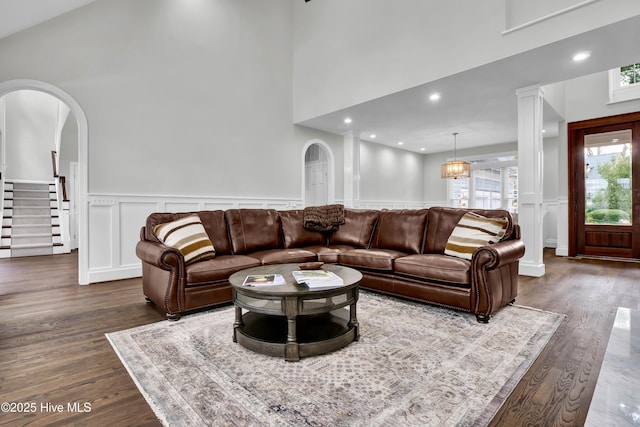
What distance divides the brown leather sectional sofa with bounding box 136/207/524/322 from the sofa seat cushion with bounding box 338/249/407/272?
0.01 metres

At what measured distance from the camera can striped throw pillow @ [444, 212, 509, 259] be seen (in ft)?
9.55

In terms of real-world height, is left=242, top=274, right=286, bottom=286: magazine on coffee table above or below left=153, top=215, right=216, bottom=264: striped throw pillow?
below

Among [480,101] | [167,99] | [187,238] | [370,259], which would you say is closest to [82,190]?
[167,99]

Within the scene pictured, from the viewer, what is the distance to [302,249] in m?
3.81

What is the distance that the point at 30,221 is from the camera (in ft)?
22.0

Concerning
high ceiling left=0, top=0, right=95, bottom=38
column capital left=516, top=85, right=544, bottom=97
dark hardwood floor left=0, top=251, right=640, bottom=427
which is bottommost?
dark hardwood floor left=0, top=251, right=640, bottom=427

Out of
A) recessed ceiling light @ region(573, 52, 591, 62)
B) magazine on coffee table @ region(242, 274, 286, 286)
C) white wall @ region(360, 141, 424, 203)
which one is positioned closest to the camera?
magazine on coffee table @ region(242, 274, 286, 286)

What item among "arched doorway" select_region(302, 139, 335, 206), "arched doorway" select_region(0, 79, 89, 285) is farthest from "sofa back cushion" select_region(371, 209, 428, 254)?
"arched doorway" select_region(0, 79, 89, 285)

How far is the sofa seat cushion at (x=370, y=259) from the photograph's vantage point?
319 centimetres

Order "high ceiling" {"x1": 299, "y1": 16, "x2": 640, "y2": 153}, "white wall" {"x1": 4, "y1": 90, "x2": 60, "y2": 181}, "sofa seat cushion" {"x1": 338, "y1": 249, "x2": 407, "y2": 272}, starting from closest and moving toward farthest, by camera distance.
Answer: "sofa seat cushion" {"x1": 338, "y1": 249, "x2": 407, "y2": 272} < "high ceiling" {"x1": 299, "y1": 16, "x2": 640, "y2": 153} < "white wall" {"x1": 4, "y1": 90, "x2": 60, "y2": 181}

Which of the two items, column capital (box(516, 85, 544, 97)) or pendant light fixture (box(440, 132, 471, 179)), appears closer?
column capital (box(516, 85, 544, 97))

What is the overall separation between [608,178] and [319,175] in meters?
5.51

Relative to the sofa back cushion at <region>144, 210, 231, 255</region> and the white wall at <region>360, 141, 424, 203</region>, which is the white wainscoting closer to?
the sofa back cushion at <region>144, 210, 231, 255</region>

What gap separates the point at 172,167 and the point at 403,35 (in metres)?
Answer: 3.82
